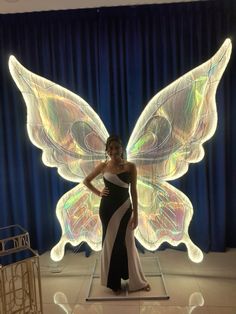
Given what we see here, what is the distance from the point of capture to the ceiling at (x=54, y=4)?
9.78 ft

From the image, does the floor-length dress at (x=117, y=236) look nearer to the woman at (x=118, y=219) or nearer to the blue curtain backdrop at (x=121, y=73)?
the woman at (x=118, y=219)

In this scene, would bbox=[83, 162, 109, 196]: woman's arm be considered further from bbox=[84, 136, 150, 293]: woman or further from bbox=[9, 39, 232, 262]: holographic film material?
bbox=[9, 39, 232, 262]: holographic film material

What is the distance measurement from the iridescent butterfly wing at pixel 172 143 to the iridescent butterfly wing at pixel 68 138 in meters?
0.33

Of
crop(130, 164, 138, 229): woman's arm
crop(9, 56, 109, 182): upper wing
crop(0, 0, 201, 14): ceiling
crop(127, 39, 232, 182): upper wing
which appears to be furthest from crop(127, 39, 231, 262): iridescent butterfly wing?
crop(0, 0, 201, 14): ceiling

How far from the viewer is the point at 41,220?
3461 mm

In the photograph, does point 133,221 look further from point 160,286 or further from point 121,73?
point 121,73

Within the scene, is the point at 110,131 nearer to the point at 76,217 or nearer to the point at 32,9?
the point at 76,217

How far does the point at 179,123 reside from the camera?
251 centimetres

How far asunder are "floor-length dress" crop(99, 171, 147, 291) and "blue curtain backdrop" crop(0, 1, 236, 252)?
0.99 metres

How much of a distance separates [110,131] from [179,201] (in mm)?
1111

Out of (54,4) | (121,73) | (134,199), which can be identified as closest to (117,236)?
(134,199)

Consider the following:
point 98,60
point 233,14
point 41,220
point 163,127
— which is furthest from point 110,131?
point 233,14

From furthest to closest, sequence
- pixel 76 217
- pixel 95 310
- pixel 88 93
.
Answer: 1. pixel 88 93
2. pixel 76 217
3. pixel 95 310

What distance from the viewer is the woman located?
2.44 m
